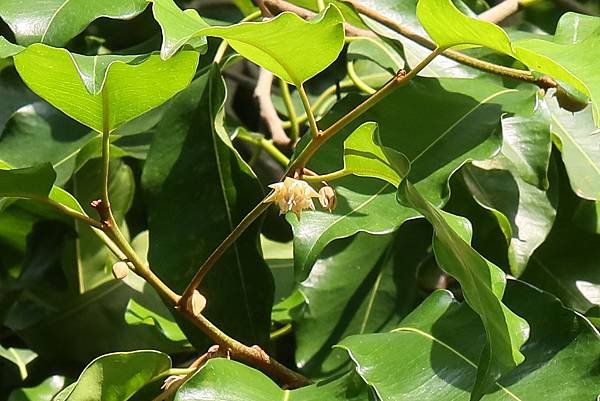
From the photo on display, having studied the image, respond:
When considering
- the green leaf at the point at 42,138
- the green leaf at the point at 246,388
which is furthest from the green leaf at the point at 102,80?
the green leaf at the point at 42,138

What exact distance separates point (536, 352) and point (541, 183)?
0.20m

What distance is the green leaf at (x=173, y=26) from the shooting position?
0.67 m

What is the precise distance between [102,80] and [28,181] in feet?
0.45

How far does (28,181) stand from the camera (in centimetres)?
84

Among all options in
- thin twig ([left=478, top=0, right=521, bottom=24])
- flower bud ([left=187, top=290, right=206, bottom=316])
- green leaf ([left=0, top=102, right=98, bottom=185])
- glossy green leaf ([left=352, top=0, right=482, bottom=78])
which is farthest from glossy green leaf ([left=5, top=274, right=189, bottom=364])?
thin twig ([left=478, top=0, right=521, bottom=24])

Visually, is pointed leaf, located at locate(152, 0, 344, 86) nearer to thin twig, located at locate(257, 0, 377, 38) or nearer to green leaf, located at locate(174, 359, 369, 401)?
green leaf, located at locate(174, 359, 369, 401)

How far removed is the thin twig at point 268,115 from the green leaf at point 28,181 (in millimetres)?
464

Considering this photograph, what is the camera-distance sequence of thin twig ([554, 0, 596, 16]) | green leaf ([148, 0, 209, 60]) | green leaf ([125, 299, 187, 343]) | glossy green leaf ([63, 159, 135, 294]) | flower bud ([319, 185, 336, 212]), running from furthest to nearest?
thin twig ([554, 0, 596, 16]) < glossy green leaf ([63, 159, 135, 294]) < green leaf ([125, 299, 187, 343]) < flower bud ([319, 185, 336, 212]) < green leaf ([148, 0, 209, 60])

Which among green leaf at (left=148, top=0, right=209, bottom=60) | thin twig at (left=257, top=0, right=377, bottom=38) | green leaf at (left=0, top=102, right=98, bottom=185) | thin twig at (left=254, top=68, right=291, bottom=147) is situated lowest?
thin twig at (left=254, top=68, right=291, bottom=147)

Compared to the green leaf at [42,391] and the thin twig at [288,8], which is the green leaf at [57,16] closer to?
the thin twig at [288,8]

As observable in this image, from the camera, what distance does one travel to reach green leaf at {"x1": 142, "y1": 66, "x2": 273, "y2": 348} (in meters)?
1.06

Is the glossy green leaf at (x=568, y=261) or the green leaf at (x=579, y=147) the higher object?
the green leaf at (x=579, y=147)

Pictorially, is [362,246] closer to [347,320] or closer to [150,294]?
[347,320]

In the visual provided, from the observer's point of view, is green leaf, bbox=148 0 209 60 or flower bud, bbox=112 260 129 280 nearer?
green leaf, bbox=148 0 209 60
